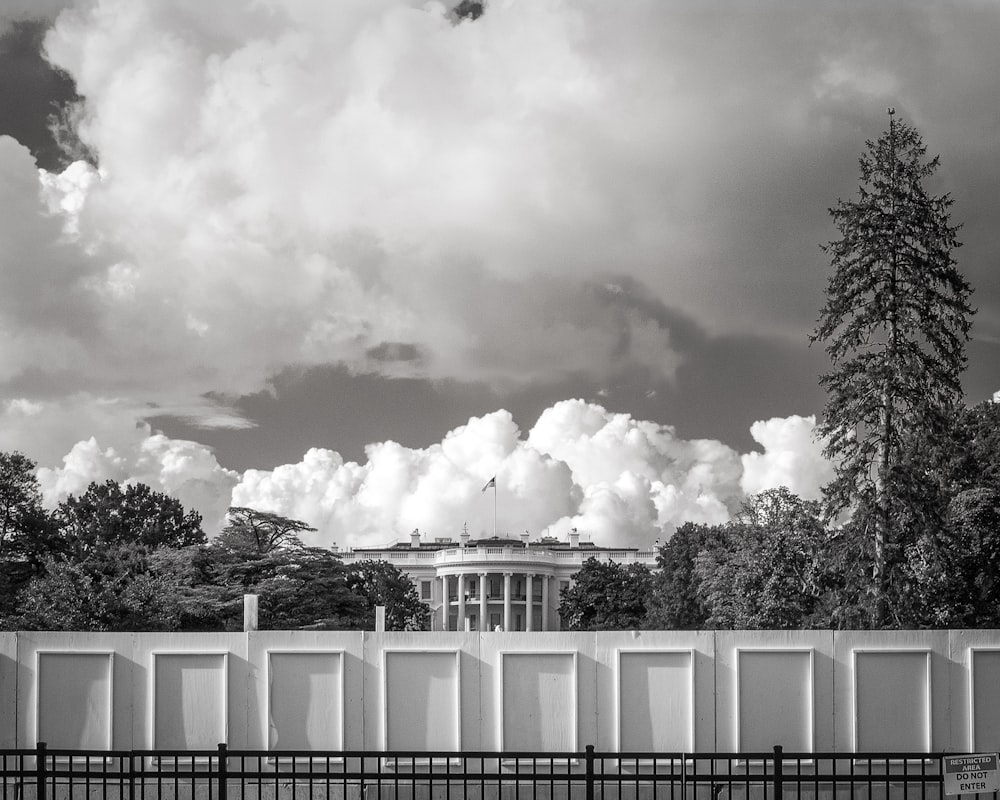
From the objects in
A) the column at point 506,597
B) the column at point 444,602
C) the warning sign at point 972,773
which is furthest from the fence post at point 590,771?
the column at point 444,602

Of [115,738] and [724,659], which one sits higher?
[724,659]

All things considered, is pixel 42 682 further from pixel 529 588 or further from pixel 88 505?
pixel 529 588

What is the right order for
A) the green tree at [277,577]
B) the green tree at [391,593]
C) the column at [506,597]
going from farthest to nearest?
the column at [506,597] < the green tree at [391,593] < the green tree at [277,577]

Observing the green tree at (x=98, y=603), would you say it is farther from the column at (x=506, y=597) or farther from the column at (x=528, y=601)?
the column at (x=528, y=601)

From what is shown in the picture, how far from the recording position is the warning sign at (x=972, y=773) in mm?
12141

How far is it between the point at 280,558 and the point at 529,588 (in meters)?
87.4

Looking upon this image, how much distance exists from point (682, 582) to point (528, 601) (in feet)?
212

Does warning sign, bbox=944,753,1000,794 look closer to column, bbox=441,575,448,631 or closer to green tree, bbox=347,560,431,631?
green tree, bbox=347,560,431,631

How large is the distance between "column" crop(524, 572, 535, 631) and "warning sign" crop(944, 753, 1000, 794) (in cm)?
12805

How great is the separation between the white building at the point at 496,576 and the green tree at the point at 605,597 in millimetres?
20777

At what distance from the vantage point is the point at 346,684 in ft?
61.9

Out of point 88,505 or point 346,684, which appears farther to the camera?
point 88,505

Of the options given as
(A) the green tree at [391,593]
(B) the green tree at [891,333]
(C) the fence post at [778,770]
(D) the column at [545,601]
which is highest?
(B) the green tree at [891,333]

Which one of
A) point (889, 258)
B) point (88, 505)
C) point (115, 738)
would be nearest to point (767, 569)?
point (889, 258)
